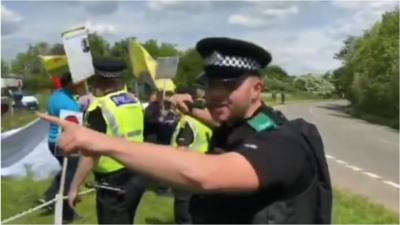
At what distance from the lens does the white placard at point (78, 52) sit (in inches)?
204

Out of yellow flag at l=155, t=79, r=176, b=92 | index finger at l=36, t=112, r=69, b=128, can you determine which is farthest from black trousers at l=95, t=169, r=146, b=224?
index finger at l=36, t=112, r=69, b=128

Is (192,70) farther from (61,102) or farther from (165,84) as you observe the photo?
(61,102)

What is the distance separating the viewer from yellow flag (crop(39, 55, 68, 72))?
5.86 meters

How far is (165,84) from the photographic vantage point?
27.8ft

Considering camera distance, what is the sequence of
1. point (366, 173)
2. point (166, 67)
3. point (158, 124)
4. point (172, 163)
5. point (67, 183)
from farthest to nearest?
point (366, 173) → point (158, 124) → point (67, 183) → point (166, 67) → point (172, 163)

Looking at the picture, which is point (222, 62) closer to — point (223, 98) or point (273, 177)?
point (223, 98)

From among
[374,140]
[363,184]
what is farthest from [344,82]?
[363,184]

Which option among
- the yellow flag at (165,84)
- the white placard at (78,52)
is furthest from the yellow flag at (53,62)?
the yellow flag at (165,84)

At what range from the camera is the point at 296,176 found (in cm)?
246

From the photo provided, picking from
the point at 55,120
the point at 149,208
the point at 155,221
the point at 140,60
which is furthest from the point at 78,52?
the point at 149,208

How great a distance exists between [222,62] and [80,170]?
330 cm

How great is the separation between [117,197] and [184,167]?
379cm

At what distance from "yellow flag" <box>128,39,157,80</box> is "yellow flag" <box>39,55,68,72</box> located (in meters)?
0.99

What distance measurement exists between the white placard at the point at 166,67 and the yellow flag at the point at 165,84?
10 cm
